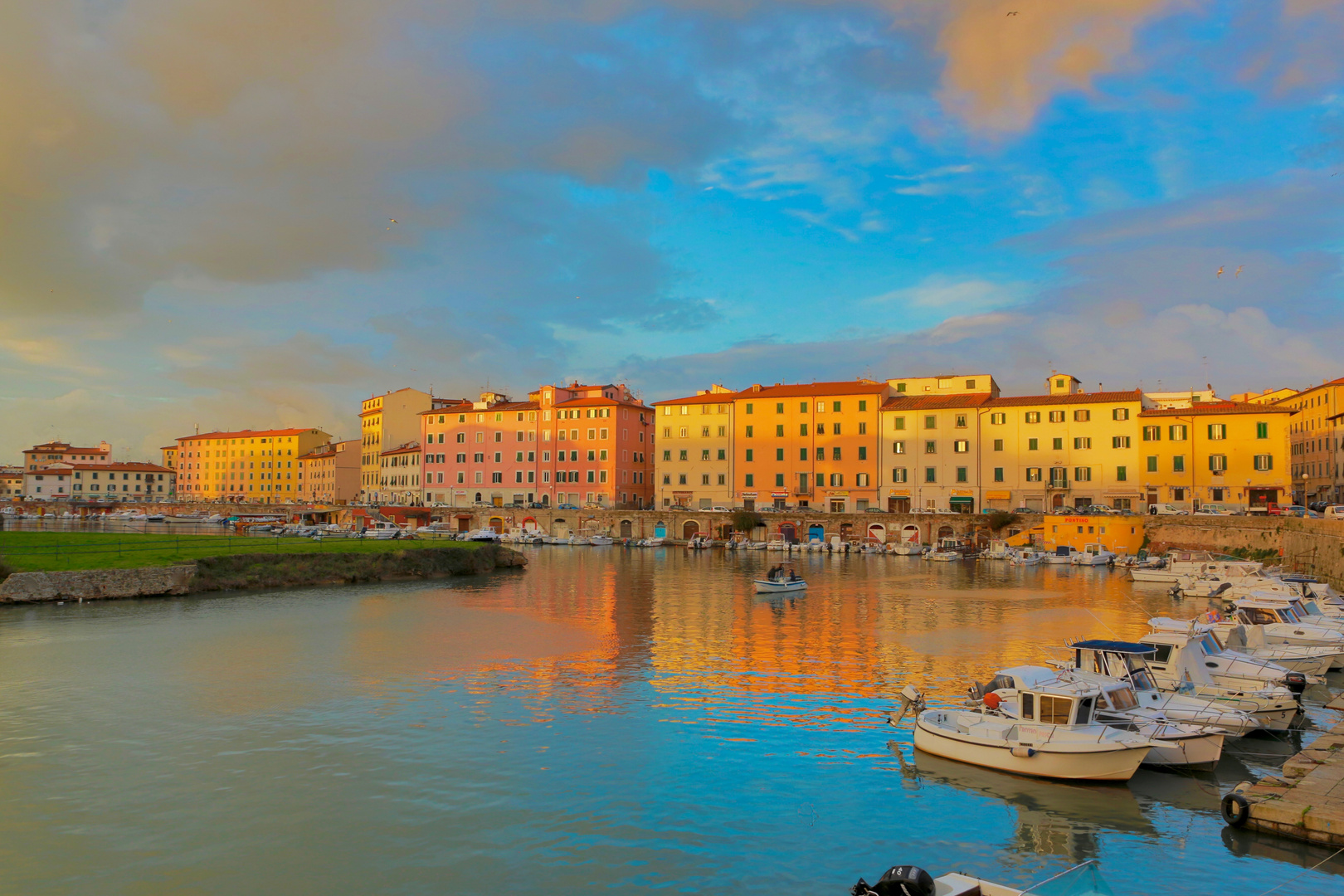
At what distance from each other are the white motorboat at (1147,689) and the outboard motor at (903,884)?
9.14 m

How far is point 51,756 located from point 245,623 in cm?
1721

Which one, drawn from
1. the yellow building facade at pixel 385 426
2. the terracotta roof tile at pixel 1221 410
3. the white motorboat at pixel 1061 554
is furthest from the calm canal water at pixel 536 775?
the yellow building facade at pixel 385 426

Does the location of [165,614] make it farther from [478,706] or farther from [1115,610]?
[1115,610]

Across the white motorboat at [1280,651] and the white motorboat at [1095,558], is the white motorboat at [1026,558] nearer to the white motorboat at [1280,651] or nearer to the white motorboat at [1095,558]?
the white motorboat at [1095,558]

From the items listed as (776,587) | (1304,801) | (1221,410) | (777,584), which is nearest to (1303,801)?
(1304,801)

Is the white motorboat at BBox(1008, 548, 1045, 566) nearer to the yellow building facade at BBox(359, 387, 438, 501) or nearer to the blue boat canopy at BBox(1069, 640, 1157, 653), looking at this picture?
the blue boat canopy at BBox(1069, 640, 1157, 653)

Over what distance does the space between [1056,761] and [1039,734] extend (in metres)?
0.53

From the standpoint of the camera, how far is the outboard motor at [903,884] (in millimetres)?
9648

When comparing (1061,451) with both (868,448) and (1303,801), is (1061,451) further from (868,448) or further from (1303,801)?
(1303,801)

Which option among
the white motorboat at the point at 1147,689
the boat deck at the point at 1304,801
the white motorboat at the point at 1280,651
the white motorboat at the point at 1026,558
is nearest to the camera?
the boat deck at the point at 1304,801

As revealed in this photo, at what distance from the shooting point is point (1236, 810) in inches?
504

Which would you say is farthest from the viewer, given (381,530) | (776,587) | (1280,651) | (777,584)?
(381,530)

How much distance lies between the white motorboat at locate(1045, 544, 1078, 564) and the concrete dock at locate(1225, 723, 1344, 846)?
5079 centimetres

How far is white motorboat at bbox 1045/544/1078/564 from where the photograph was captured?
62375mm
